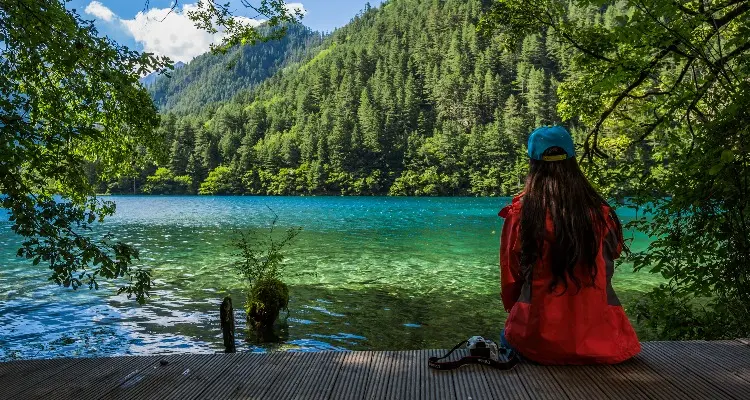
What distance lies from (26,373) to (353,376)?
2117mm

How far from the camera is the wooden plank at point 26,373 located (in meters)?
3.17

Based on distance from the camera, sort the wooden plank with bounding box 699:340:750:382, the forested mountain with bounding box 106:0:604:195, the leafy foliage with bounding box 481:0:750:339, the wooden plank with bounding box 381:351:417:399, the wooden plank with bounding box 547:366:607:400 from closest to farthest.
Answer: the wooden plank with bounding box 547:366:607:400 → the wooden plank with bounding box 381:351:417:399 → the wooden plank with bounding box 699:340:750:382 → the leafy foliage with bounding box 481:0:750:339 → the forested mountain with bounding box 106:0:604:195

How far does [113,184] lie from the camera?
130 m

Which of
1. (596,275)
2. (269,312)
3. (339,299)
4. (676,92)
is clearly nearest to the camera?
(596,275)

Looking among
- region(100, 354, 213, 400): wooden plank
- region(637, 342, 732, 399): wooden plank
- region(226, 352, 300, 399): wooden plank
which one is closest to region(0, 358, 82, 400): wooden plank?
region(100, 354, 213, 400): wooden plank

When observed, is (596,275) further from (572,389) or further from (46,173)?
(46,173)

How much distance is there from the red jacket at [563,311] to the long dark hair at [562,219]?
0.17ft

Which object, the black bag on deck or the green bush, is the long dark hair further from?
the green bush

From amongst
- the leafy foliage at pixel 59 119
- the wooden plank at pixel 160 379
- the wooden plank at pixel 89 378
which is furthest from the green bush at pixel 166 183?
the wooden plank at pixel 160 379

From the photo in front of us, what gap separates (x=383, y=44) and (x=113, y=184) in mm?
101457

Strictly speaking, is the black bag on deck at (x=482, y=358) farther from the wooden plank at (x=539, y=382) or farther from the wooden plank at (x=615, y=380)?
the wooden plank at (x=615, y=380)

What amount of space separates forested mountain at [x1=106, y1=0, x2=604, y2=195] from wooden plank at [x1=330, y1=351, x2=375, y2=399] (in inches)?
3978

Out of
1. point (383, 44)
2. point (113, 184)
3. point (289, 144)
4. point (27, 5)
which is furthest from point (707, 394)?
point (383, 44)

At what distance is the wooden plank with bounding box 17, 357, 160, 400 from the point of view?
3078 millimetres
